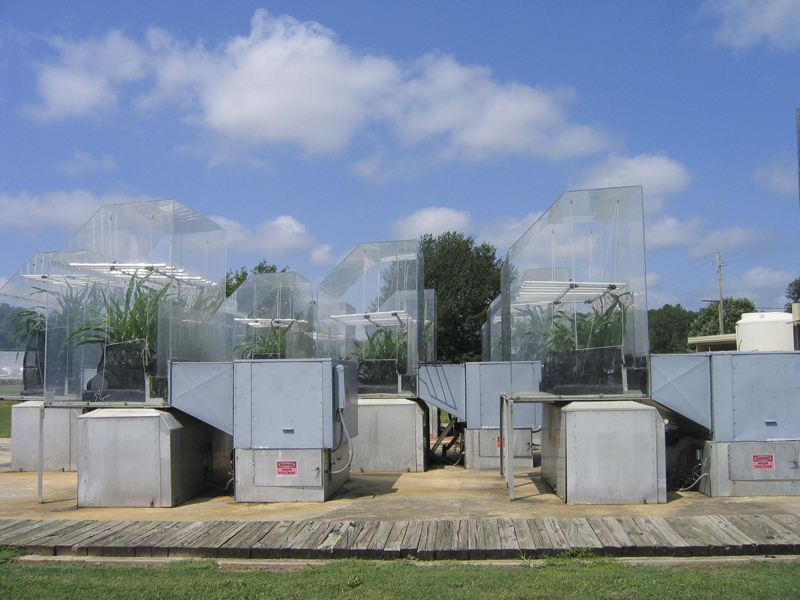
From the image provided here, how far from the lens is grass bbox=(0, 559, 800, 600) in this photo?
213 inches

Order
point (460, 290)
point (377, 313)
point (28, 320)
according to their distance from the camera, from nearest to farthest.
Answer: point (377, 313), point (28, 320), point (460, 290)

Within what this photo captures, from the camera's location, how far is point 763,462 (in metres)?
9.80

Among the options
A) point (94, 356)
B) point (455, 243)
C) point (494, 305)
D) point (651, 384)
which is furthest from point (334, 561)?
point (455, 243)

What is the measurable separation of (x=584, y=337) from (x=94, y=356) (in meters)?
7.95

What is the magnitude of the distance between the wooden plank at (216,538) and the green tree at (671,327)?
Answer: 2035 inches

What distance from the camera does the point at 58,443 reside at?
47.9 ft

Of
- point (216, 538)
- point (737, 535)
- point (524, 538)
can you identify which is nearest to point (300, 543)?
point (216, 538)

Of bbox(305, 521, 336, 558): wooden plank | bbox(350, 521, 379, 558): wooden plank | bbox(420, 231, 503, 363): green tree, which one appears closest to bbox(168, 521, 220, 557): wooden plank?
bbox(305, 521, 336, 558): wooden plank

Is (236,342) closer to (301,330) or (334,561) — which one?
(301,330)

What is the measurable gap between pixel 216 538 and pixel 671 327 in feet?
186

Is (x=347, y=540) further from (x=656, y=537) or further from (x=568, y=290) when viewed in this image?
(x=568, y=290)

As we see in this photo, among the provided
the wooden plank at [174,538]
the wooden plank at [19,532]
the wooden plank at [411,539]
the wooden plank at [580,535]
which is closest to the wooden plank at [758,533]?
the wooden plank at [580,535]

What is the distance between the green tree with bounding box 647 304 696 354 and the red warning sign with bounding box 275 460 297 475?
162ft

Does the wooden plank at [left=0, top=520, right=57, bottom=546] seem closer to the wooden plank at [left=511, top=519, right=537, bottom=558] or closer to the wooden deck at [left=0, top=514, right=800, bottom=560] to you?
the wooden deck at [left=0, top=514, right=800, bottom=560]
